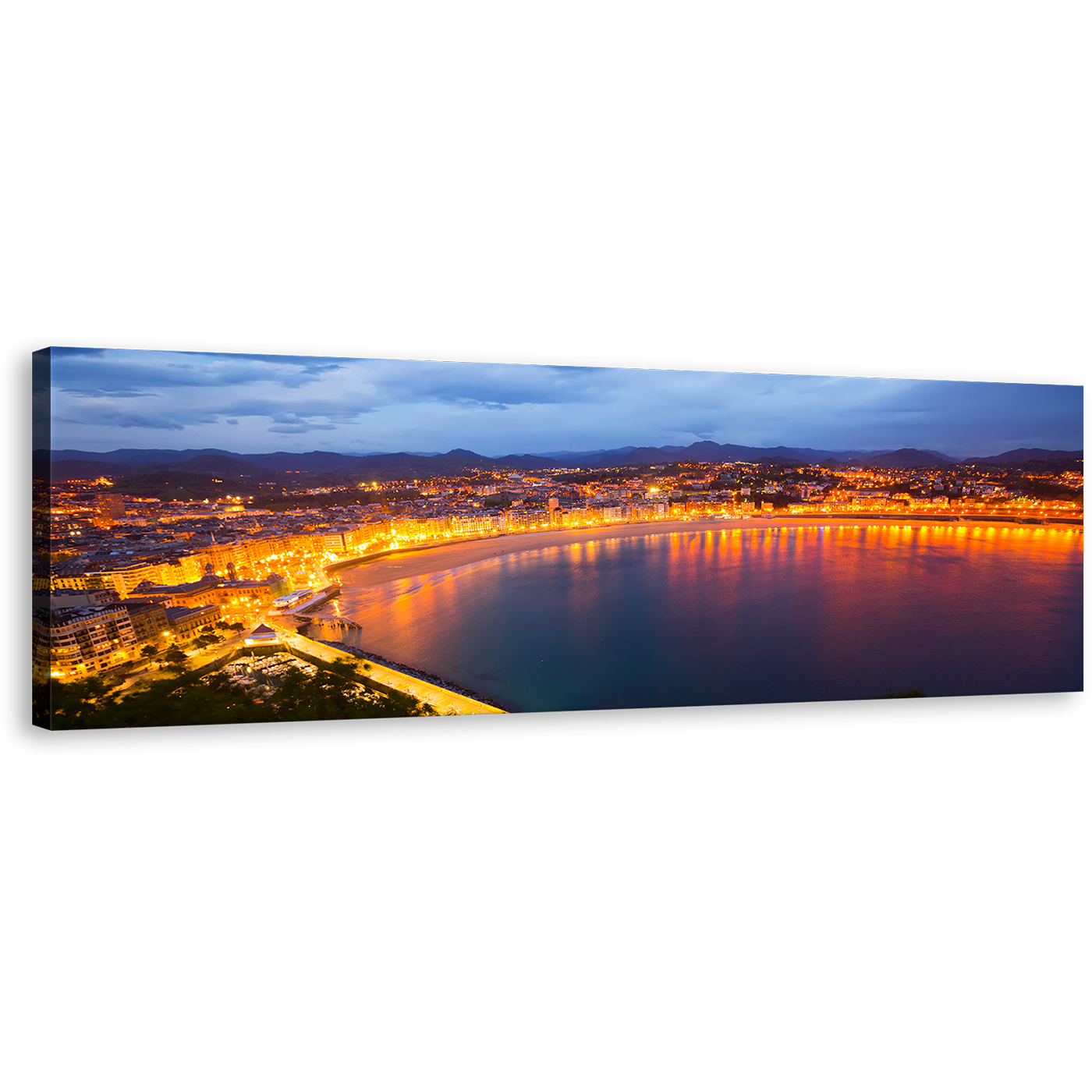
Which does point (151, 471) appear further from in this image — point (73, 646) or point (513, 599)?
point (513, 599)

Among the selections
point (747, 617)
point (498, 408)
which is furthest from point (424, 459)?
point (747, 617)

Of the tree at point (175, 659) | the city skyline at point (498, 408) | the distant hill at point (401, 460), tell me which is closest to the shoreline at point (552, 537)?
the distant hill at point (401, 460)

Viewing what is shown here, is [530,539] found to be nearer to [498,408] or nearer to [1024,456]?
[498,408]

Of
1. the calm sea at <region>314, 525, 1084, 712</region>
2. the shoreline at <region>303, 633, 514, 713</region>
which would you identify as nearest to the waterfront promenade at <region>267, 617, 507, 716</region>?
the shoreline at <region>303, 633, 514, 713</region>

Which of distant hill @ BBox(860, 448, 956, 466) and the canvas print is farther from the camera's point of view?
distant hill @ BBox(860, 448, 956, 466)

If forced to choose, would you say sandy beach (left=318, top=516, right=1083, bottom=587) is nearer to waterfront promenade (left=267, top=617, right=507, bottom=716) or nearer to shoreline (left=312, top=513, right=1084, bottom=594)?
shoreline (left=312, top=513, right=1084, bottom=594)

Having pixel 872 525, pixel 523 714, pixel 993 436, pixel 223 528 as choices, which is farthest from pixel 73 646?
pixel 993 436
